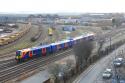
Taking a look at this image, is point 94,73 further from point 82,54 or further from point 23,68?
point 23,68

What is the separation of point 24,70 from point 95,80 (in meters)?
6.90

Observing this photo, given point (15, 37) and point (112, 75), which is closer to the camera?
point (112, 75)

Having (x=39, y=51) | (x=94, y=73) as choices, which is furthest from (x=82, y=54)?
(x=39, y=51)

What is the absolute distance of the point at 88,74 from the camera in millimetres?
24609

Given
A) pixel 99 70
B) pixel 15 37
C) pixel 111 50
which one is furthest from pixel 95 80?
pixel 15 37

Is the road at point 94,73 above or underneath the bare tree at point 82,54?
underneath

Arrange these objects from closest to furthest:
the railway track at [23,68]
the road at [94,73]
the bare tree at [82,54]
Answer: the road at [94,73] → the railway track at [23,68] → the bare tree at [82,54]

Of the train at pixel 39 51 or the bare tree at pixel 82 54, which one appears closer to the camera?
the bare tree at pixel 82 54

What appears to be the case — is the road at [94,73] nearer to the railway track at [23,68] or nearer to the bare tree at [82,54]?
the bare tree at [82,54]

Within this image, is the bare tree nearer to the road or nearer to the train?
the road

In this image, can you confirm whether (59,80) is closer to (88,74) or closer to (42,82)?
(42,82)

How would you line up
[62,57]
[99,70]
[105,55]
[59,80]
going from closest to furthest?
[59,80], [99,70], [62,57], [105,55]

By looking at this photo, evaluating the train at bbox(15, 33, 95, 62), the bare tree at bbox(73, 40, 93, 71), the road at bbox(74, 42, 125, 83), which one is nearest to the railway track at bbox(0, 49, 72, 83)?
the train at bbox(15, 33, 95, 62)

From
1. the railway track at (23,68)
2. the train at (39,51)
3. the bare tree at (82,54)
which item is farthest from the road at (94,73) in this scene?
the train at (39,51)
